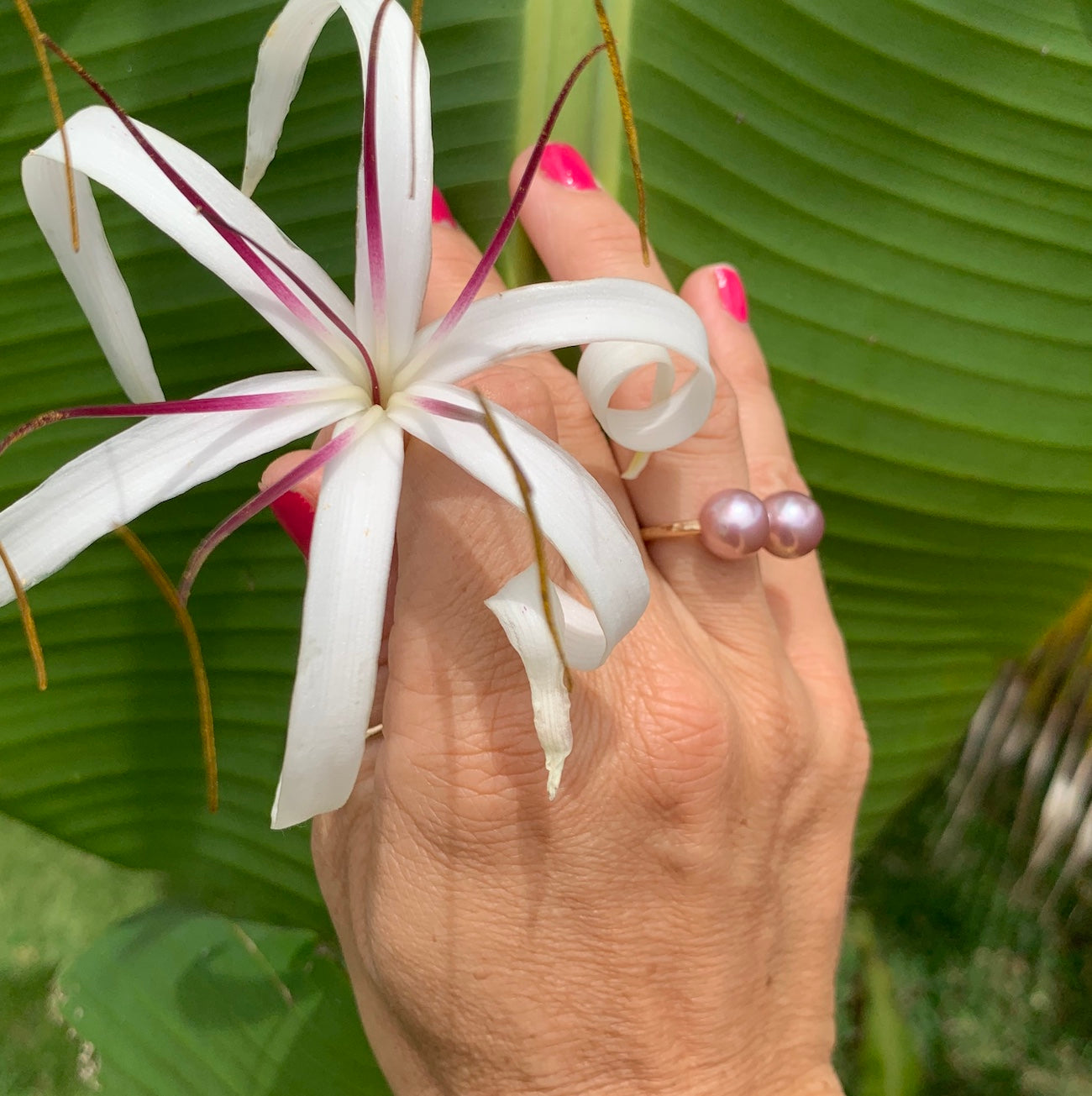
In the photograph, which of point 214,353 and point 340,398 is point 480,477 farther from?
point 214,353

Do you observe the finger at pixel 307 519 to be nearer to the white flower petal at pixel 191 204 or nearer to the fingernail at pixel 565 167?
the white flower petal at pixel 191 204

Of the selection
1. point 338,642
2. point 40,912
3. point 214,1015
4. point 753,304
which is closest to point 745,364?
point 753,304

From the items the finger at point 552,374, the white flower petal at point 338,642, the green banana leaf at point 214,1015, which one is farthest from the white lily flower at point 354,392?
the green banana leaf at point 214,1015

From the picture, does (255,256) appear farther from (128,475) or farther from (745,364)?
(745,364)

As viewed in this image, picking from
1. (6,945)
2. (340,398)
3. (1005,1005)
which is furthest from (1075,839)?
(6,945)

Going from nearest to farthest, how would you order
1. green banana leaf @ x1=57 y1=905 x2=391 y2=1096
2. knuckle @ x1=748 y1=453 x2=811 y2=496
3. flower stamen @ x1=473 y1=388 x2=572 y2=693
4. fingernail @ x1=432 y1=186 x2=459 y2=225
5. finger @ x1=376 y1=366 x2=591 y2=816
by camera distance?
flower stamen @ x1=473 y1=388 x2=572 y2=693 → finger @ x1=376 y1=366 x2=591 y2=816 → fingernail @ x1=432 y1=186 x2=459 y2=225 → knuckle @ x1=748 y1=453 x2=811 y2=496 → green banana leaf @ x1=57 y1=905 x2=391 y2=1096

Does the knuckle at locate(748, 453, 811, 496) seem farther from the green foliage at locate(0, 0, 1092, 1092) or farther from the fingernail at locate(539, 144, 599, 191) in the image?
the fingernail at locate(539, 144, 599, 191)

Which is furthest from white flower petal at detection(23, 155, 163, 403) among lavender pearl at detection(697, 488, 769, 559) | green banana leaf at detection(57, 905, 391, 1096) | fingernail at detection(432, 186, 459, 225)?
green banana leaf at detection(57, 905, 391, 1096)
